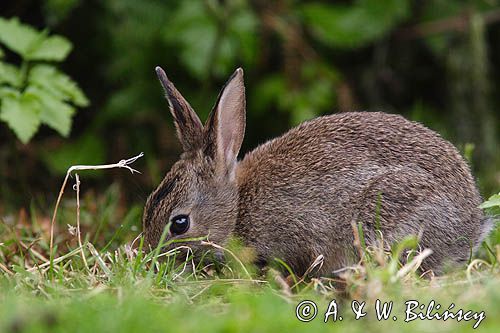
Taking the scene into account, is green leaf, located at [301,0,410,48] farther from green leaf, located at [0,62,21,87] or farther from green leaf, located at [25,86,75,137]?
green leaf, located at [0,62,21,87]

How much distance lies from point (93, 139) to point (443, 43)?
3856 mm

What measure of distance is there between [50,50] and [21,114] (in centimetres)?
66

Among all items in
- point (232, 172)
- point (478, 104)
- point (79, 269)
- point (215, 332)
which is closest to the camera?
point (215, 332)

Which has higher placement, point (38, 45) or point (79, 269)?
point (38, 45)

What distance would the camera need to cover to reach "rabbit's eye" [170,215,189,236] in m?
6.06

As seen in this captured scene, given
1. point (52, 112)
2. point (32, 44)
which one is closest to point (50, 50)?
point (32, 44)

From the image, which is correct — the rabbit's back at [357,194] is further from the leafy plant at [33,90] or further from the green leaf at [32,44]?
the green leaf at [32,44]

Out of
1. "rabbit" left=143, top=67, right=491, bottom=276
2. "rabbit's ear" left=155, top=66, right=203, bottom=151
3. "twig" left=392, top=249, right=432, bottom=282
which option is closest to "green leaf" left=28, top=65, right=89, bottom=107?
"rabbit's ear" left=155, top=66, right=203, bottom=151

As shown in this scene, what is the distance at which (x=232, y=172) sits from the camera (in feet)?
21.3

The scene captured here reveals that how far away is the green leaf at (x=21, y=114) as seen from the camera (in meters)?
6.42

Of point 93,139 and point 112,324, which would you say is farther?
point 93,139

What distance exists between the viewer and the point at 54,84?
269 inches

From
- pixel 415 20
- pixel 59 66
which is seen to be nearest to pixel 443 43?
pixel 415 20

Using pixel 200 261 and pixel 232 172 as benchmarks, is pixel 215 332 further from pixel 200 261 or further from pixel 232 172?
pixel 232 172
